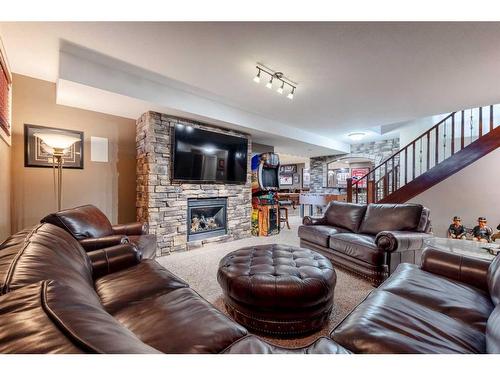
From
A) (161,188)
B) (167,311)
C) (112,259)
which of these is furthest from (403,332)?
(161,188)

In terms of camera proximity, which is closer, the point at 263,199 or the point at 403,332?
the point at 403,332

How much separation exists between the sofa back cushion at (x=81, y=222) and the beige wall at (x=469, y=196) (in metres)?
5.24

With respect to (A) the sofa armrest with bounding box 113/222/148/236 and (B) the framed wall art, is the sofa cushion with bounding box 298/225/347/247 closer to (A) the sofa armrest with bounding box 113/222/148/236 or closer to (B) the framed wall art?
(A) the sofa armrest with bounding box 113/222/148/236

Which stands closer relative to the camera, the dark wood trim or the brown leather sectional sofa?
the brown leather sectional sofa

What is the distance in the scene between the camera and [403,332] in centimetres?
95

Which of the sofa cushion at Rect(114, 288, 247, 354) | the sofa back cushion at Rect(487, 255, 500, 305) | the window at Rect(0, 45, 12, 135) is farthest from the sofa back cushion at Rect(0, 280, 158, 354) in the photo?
the window at Rect(0, 45, 12, 135)

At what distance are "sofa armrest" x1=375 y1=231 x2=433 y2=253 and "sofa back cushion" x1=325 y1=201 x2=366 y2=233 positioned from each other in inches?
31.9

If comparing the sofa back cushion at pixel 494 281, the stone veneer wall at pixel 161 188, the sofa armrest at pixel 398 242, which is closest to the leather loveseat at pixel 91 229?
the stone veneer wall at pixel 161 188

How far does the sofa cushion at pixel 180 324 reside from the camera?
86cm

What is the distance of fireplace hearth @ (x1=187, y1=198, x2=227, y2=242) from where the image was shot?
148 inches

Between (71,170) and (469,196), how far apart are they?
640 centimetres

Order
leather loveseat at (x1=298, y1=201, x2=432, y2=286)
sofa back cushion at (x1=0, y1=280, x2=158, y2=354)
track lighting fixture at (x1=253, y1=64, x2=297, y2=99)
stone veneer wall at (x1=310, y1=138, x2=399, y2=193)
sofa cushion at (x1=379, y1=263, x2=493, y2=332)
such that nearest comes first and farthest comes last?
sofa back cushion at (x1=0, y1=280, x2=158, y2=354) < sofa cushion at (x1=379, y1=263, x2=493, y2=332) < leather loveseat at (x1=298, y1=201, x2=432, y2=286) < track lighting fixture at (x1=253, y1=64, x2=297, y2=99) < stone veneer wall at (x1=310, y1=138, x2=399, y2=193)

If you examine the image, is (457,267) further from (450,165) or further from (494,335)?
(450,165)
